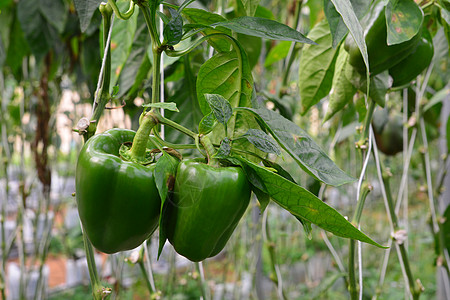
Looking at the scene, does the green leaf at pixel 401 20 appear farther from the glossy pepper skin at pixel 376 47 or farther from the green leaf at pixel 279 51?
the green leaf at pixel 279 51

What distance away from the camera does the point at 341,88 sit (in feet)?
1.63

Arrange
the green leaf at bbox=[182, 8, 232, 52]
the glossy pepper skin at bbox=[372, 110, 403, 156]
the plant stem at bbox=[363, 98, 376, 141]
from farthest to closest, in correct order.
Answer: the glossy pepper skin at bbox=[372, 110, 403, 156] → the plant stem at bbox=[363, 98, 376, 141] → the green leaf at bbox=[182, 8, 232, 52]

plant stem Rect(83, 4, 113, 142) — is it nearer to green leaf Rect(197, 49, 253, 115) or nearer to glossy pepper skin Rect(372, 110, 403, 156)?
green leaf Rect(197, 49, 253, 115)

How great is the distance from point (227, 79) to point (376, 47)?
167mm

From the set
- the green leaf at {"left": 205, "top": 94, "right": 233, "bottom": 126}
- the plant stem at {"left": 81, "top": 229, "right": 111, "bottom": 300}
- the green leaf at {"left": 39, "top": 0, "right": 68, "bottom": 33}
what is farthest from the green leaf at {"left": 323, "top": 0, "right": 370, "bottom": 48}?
the green leaf at {"left": 39, "top": 0, "right": 68, "bottom": 33}

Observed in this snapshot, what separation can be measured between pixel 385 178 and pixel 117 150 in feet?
1.33

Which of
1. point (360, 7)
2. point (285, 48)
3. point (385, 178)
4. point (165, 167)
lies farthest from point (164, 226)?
point (285, 48)

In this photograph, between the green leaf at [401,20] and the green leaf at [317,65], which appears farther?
the green leaf at [317,65]

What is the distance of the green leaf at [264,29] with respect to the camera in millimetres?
309

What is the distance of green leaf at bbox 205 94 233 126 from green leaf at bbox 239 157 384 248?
33 mm

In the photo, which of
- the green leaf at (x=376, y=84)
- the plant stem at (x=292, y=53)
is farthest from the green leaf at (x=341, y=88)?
the plant stem at (x=292, y=53)

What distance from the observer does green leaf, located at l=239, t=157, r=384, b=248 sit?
273mm

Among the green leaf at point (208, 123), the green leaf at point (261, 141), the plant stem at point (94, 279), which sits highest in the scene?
the green leaf at point (208, 123)

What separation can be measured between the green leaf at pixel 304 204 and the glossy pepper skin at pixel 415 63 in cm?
28
